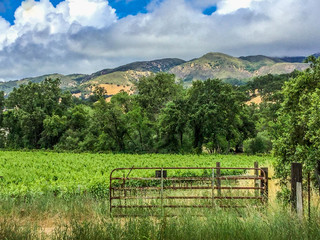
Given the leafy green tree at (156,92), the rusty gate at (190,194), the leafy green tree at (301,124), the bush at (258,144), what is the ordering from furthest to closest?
the leafy green tree at (156,92) < the bush at (258,144) < the leafy green tree at (301,124) < the rusty gate at (190,194)

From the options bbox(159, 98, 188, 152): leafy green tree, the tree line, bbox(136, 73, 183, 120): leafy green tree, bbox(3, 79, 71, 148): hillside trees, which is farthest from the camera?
bbox(3, 79, 71, 148): hillside trees

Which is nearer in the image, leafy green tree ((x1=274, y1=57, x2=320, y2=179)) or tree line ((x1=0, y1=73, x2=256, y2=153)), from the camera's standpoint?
leafy green tree ((x1=274, y1=57, x2=320, y2=179))

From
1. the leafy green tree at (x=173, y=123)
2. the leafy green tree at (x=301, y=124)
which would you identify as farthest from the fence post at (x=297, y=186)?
the leafy green tree at (x=173, y=123)

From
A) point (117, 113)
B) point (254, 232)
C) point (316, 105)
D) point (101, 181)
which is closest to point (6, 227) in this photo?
point (254, 232)

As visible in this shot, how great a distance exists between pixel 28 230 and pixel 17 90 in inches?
2619

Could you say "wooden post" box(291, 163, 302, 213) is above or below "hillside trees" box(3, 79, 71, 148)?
below

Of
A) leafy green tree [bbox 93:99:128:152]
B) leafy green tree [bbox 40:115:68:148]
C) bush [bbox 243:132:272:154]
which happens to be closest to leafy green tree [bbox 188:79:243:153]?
bush [bbox 243:132:272:154]

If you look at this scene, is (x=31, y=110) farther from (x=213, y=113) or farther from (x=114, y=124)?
(x=213, y=113)

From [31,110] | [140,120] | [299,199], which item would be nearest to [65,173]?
[299,199]

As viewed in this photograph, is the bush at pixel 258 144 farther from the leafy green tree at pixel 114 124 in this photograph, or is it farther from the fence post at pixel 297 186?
the fence post at pixel 297 186

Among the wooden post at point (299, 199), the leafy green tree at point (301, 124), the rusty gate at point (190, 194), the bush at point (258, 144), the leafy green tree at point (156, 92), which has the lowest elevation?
the bush at point (258, 144)

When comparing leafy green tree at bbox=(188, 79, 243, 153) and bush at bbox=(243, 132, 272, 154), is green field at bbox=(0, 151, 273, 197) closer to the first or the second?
leafy green tree at bbox=(188, 79, 243, 153)

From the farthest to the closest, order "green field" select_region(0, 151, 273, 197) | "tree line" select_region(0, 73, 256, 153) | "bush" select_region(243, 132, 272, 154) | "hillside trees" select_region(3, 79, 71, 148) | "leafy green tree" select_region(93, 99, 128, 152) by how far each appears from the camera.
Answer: "hillside trees" select_region(3, 79, 71, 148) < "bush" select_region(243, 132, 272, 154) < "leafy green tree" select_region(93, 99, 128, 152) < "tree line" select_region(0, 73, 256, 153) < "green field" select_region(0, 151, 273, 197)

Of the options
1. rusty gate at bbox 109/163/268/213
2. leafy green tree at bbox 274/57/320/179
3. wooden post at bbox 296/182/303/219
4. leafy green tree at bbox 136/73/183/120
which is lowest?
rusty gate at bbox 109/163/268/213
